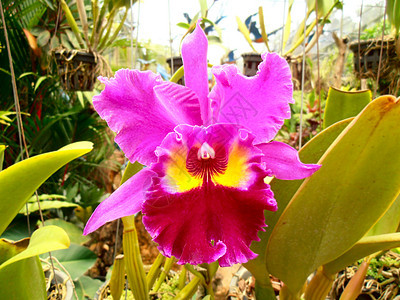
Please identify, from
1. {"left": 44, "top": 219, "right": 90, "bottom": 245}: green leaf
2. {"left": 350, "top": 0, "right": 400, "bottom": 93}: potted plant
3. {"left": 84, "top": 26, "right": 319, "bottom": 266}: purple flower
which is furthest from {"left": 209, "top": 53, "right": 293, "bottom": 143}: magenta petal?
{"left": 44, "top": 219, "right": 90, "bottom": 245}: green leaf

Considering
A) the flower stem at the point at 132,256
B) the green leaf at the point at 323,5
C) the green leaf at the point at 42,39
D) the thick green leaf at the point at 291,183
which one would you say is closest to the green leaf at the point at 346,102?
the thick green leaf at the point at 291,183

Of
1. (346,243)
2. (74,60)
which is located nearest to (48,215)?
(74,60)

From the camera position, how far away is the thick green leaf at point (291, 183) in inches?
19.7

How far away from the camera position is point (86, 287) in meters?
1.19

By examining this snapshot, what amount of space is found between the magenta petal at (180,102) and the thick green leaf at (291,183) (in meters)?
0.18

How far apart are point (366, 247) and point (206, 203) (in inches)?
11.0

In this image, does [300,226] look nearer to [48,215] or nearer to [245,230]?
[245,230]

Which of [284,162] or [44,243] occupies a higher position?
[284,162]

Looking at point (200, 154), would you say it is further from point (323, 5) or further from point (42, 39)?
point (42, 39)

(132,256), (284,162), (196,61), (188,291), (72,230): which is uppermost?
(196,61)

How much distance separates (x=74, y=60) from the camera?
1406mm

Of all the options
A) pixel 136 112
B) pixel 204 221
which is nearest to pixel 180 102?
pixel 136 112

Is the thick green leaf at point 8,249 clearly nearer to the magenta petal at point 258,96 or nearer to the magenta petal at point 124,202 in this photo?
the magenta petal at point 124,202

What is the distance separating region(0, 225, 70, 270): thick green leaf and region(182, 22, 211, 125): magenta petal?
27 centimetres
